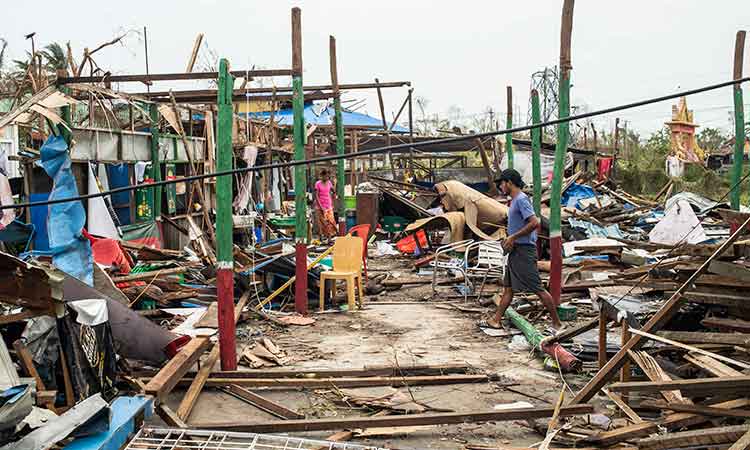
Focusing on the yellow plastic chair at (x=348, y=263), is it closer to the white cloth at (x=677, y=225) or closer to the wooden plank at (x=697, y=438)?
the wooden plank at (x=697, y=438)

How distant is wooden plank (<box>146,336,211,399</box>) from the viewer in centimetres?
547

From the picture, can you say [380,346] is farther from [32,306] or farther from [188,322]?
[32,306]

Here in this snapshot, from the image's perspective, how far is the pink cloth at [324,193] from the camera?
1780 cm

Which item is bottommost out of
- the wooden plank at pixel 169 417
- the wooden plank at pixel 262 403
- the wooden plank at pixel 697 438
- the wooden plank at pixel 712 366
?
the wooden plank at pixel 262 403

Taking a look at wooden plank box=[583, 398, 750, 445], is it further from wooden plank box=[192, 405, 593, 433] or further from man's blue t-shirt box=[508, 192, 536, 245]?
man's blue t-shirt box=[508, 192, 536, 245]

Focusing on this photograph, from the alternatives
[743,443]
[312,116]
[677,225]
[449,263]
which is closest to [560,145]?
[449,263]

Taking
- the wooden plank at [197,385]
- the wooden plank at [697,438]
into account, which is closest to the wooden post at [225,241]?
the wooden plank at [197,385]

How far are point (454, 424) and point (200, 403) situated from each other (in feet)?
7.30

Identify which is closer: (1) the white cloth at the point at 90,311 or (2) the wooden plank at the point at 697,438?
(2) the wooden plank at the point at 697,438

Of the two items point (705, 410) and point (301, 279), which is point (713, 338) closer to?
point (705, 410)

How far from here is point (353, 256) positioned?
10242mm

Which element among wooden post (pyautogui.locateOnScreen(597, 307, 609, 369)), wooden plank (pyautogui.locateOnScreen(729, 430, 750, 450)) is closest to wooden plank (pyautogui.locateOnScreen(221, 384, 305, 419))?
wooden post (pyautogui.locateOnScreen(597, 307, 609, 369))

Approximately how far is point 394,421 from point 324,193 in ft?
42.3

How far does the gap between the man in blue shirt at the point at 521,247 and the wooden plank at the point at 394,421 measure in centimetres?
321
